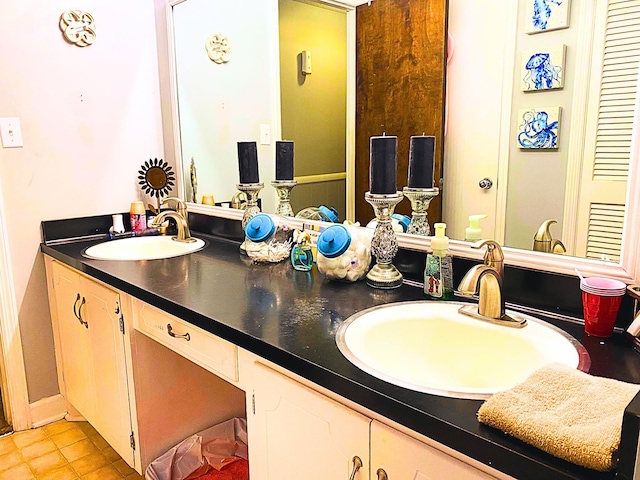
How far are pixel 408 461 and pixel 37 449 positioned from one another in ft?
6.02

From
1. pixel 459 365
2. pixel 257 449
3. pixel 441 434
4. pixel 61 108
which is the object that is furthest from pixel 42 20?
pixel 441 434

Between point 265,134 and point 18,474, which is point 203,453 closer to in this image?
point 18,474

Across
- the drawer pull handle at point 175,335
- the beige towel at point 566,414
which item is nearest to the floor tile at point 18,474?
the drawer pull handle at point 175,335

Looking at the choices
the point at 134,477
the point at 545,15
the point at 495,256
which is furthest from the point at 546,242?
the point at 134,477

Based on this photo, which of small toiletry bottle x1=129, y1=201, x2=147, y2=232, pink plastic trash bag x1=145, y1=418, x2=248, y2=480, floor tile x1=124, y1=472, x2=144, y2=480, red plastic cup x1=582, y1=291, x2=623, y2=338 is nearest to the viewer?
red plastic cup x1=582, y1=291, x2=623, y2=338

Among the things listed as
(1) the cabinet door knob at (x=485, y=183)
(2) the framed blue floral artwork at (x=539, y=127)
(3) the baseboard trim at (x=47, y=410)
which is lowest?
(3) the baseboard trim at (x=47, y=410)

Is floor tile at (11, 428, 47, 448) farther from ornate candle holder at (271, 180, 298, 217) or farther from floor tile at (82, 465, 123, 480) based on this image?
ornate candle holder at (271, 180, 298, 217)

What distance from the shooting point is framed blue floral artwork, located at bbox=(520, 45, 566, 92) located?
3.70ft

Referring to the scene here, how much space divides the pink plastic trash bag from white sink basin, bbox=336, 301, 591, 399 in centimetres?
103

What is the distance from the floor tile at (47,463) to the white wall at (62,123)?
307 millimetres

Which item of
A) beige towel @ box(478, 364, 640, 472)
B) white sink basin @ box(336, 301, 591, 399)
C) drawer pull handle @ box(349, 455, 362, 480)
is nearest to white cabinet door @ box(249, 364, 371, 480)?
drawer pull handle @ box(349, 455, 362, 480)

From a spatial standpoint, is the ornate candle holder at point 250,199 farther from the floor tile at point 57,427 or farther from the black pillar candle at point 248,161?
the floor tile at point 57,427

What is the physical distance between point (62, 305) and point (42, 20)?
3.73ft

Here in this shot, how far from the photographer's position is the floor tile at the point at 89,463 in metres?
1.89
